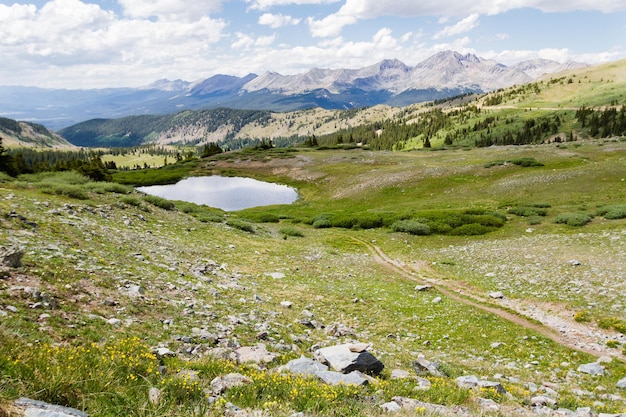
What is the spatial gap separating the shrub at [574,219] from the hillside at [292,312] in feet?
1.20

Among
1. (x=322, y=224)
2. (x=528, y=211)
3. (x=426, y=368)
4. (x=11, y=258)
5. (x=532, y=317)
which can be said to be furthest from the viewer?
(x=322, y=224)

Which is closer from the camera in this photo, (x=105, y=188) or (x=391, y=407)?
(x=391, y=407)

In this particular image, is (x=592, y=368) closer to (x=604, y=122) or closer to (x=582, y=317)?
(x=582, y=317)

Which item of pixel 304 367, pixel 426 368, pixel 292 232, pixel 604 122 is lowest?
pixel 292 232

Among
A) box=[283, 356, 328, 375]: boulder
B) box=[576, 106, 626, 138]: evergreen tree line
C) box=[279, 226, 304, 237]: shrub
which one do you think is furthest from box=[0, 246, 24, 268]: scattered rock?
box=[576, 106, 626, 138]: evergreen tree line

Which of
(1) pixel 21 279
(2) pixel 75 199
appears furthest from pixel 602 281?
(2) pixel 75 199

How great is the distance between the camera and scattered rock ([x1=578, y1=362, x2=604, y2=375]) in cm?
1273

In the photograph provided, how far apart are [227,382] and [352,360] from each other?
4.07 metres

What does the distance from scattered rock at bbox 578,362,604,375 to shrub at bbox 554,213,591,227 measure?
95.1ft

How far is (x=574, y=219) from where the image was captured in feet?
123

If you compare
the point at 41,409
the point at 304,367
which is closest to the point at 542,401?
the point at 304,367

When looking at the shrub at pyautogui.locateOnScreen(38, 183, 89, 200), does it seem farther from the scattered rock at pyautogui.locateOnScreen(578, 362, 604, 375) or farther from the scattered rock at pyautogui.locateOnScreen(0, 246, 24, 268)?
the scattered rock at pyautogui.locateOnScreen(578, 362, 604, 375)

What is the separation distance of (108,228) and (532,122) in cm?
Result: 21785

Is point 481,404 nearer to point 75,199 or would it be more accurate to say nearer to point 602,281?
point 602,281
